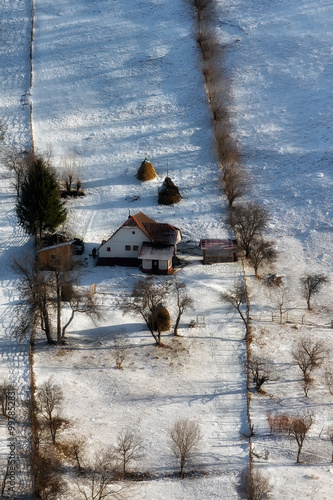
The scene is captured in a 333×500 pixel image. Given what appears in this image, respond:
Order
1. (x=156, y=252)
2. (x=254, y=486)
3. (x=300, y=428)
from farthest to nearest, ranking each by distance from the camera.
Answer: (x=156, y=252) → (x=300, y=428) → (x=254, y=486)

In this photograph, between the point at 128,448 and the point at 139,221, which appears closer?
the point at 128,448

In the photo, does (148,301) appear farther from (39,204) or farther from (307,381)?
(39,204)

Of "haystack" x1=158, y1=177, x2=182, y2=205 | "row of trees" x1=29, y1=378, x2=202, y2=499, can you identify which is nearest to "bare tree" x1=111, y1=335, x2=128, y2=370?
"row of trees" x1=29, y1=378, x2=202, y2=499

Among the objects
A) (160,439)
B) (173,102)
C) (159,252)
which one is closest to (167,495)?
(160,439)

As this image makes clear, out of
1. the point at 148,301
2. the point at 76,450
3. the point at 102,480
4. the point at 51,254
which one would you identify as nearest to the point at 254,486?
the point at 102,480

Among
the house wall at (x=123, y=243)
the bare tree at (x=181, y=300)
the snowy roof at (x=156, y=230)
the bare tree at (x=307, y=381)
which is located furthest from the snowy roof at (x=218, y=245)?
the bare tree at (x=307, y=381)

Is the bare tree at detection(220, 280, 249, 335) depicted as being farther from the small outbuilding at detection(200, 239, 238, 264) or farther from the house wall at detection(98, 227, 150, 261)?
A: the house wall at detection(98, 227, 150, 261)

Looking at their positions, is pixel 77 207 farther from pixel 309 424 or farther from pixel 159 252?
pixel 309 424
